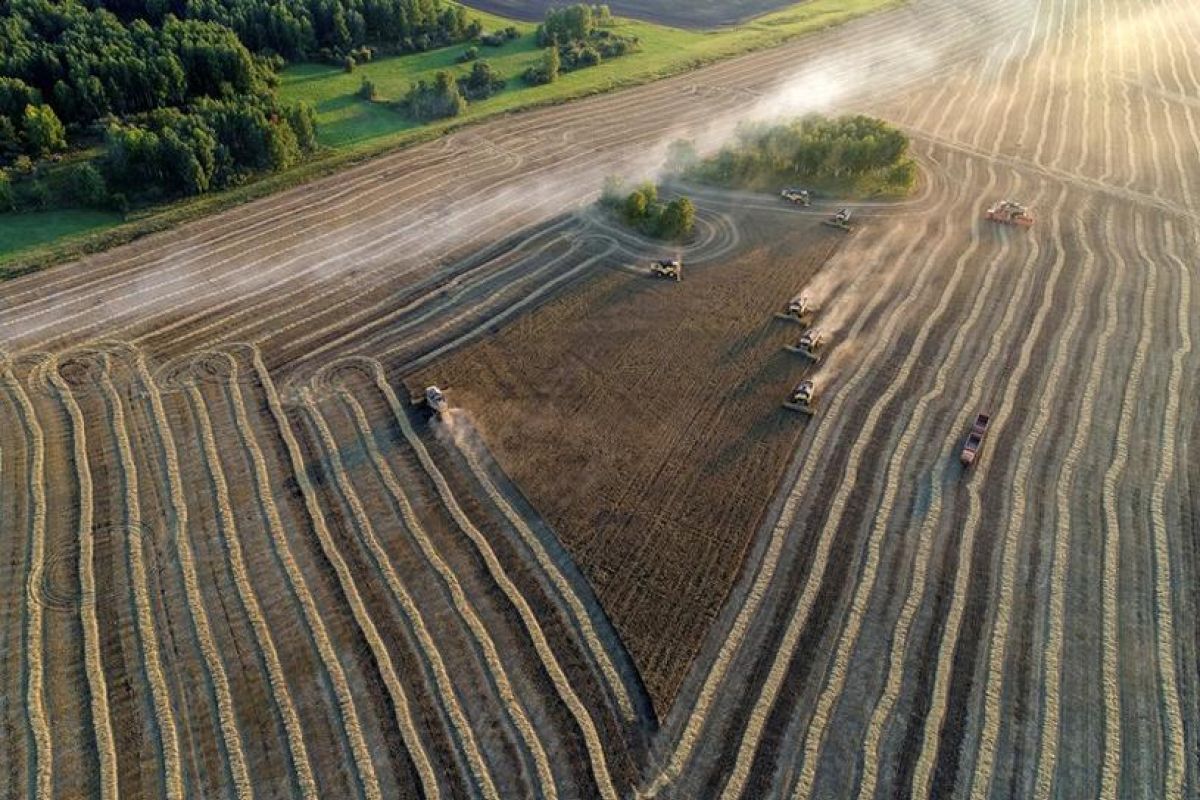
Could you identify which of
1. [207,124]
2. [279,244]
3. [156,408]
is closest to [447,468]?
[156,408]

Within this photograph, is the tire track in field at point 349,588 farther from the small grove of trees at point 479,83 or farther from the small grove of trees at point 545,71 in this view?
the small grove of trees at point 545,71

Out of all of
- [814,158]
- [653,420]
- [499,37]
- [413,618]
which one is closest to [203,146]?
[653,420]

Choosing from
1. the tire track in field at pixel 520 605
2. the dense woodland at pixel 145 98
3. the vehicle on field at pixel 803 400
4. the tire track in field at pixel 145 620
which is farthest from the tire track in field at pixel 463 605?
the dense woodland at pixel 145 98

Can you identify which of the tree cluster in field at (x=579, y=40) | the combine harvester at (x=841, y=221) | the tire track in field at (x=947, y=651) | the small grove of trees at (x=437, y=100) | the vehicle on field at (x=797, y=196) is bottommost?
the tire track in field at (x=947, y=651)

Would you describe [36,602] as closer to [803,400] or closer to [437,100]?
[803,400]

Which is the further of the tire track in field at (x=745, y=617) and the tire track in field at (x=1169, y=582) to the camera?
the tire track in field at (x=1169, y=582)

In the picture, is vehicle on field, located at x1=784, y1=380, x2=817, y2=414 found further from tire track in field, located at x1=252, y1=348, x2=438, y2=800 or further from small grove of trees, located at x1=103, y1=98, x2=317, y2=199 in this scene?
small grove of trees, located at x1=103, y1=98, x2=317, y2=199

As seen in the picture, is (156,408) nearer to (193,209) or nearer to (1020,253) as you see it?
(193,209)
